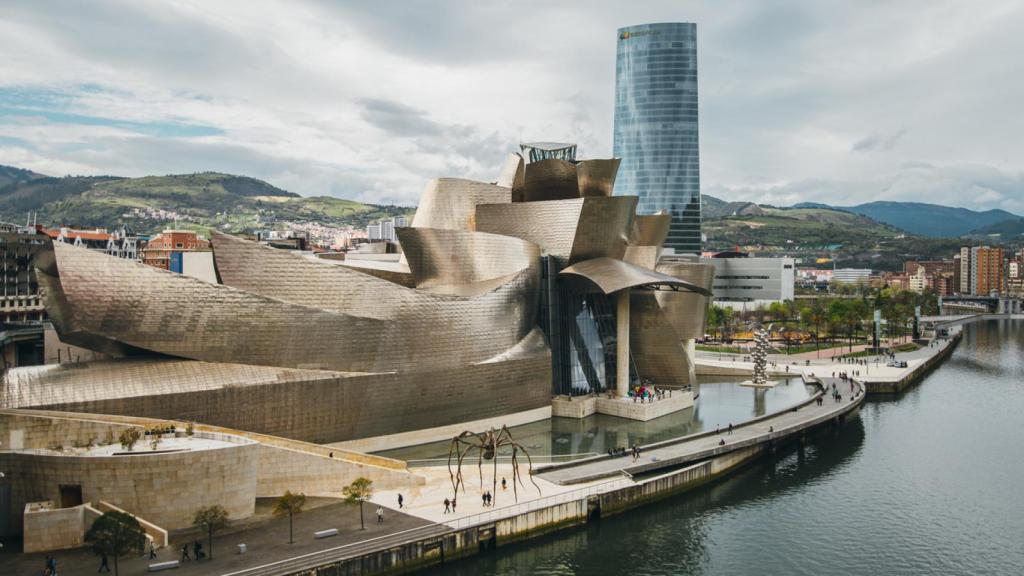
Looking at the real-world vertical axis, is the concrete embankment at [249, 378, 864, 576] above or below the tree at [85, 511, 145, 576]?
below

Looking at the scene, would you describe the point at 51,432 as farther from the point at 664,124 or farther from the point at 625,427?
the point at 664,124

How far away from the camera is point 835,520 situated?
29.0m

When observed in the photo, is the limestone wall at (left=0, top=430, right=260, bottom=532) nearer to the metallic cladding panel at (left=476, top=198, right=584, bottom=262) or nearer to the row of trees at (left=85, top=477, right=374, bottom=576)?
the row of trees at (left=85, top=477, right=374, bottom=576)

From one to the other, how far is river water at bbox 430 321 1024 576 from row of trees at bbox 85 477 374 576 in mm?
4540

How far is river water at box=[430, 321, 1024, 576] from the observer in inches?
981

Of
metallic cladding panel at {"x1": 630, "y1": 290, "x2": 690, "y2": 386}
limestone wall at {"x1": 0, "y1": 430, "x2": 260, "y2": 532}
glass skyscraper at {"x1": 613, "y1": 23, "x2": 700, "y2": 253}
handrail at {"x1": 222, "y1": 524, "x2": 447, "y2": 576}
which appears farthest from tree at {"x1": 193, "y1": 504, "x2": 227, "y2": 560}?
glass skyscraper at {"x1": 613, "y1": 23, "x2": 700, "y2": 253}

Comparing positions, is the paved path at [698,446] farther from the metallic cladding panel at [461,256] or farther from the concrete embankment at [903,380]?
Result: the concrete embankment at [903,380]

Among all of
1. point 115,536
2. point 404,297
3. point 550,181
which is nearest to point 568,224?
point 550,181

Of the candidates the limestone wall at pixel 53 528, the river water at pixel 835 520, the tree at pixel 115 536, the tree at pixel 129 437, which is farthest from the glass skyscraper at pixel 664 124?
the tree at pixel 115 536

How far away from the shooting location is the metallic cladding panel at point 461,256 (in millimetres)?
40500

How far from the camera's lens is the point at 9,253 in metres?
56.5

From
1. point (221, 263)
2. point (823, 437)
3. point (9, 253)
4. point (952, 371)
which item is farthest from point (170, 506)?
point (952, 371)

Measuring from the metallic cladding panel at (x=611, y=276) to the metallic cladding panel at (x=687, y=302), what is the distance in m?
5.31

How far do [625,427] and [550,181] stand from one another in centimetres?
1647
